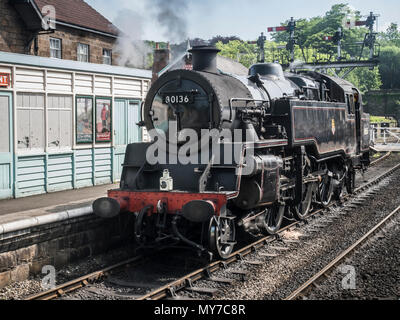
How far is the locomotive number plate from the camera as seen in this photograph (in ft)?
25.3

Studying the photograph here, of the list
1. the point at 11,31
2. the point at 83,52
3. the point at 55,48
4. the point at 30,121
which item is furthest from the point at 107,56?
the point at 30,121

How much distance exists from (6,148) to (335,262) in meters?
6.66

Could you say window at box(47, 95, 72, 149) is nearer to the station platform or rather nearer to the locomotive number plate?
the station platform

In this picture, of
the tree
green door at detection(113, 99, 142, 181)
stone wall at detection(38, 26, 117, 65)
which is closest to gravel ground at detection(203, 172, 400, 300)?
green door at detection(113, 99, 142, 181)

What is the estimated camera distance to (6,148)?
10062 mm

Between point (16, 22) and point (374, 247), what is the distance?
13154 millimetres

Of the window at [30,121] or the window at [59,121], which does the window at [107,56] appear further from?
the window at [30,121]

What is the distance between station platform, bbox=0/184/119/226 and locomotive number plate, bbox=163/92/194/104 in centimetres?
245

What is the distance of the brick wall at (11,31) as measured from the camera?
1580cm

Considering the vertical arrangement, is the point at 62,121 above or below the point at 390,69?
below

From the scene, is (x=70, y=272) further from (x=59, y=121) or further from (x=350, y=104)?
(x=350, y=104)

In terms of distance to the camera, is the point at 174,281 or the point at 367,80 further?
the point at 367,80

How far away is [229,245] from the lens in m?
7.54
